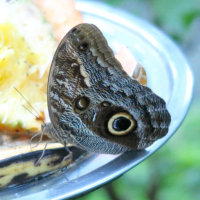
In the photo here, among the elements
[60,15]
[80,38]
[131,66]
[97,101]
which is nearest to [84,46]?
[80,38]

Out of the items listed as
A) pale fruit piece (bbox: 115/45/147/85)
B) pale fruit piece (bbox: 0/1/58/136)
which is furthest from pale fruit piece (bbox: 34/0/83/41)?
pale fruit piece (bbox: 115/45/147/85)

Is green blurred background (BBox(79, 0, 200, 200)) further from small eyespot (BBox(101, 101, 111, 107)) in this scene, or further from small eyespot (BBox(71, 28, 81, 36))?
small eyespot (BBox(71, 28, 81, 36))

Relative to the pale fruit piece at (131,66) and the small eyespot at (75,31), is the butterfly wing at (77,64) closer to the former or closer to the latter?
the small eyespot at (75,31)

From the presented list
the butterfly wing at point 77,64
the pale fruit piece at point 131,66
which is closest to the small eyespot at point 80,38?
the butterfly wing at point 77,64

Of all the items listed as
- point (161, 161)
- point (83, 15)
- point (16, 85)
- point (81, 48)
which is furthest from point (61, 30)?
point (161, 161)

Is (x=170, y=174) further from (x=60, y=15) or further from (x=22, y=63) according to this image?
(x=60, y=15)

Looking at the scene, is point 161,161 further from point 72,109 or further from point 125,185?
point 72,109
